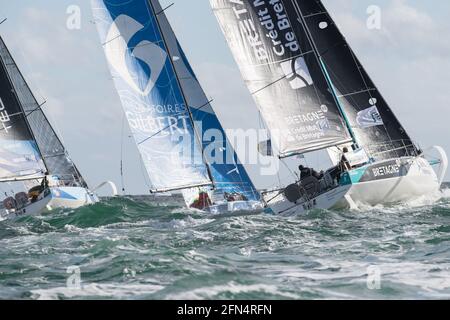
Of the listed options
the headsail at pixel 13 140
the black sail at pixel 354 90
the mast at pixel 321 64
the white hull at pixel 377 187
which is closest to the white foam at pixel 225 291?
the white hull at pixel 377 187

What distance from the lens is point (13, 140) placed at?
34906 mm

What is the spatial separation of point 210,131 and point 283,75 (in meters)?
8.06

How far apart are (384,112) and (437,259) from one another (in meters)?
11.3

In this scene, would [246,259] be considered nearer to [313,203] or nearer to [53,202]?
[313,203]

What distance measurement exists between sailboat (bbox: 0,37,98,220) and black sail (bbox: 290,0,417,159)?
11600mm

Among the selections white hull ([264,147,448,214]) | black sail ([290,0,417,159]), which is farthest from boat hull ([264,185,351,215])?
black sail ([290,0,417,159])

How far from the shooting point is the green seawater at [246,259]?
12250 mm

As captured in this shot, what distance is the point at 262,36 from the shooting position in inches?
1046

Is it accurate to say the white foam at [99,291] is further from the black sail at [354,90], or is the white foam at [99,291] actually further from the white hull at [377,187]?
the black sail at [354,90]

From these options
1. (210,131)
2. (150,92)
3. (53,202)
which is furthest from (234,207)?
(53,202)

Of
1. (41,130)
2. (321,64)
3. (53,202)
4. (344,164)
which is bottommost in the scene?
(344,164)

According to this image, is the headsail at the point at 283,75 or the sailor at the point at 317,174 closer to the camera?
the sailor at the point at 317,174

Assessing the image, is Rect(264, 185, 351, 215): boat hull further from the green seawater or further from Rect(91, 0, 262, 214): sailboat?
Rect(91, 0, 262, 214): sailboat
